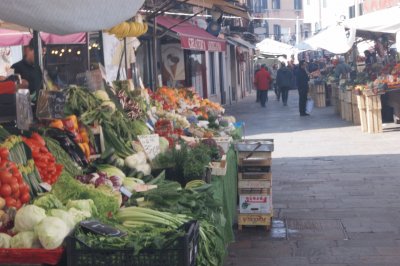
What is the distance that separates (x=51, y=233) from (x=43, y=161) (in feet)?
4.52

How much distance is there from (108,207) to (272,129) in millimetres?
16174

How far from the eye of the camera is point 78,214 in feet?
14.5

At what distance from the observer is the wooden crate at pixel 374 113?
17.7 m

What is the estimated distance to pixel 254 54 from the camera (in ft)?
208

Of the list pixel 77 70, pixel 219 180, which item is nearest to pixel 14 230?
pixel 219 180

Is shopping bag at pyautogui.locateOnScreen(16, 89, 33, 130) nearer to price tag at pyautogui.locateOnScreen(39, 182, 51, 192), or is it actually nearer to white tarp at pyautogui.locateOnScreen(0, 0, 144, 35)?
price tag at pyautogui.locateOnScreen(39, 182, 51, 192)

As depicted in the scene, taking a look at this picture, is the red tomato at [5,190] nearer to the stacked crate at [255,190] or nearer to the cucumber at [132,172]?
the cucumber at [132,172]

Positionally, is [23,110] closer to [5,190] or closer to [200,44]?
[5,190]

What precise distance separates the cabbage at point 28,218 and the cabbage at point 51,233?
0.40ft

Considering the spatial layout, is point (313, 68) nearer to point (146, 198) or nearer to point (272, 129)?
point (272, 129)

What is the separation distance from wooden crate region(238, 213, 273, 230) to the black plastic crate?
15.2 feet

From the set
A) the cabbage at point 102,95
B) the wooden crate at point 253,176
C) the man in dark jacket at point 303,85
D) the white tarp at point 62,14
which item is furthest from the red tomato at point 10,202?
the man in dark jacket at point 303,85

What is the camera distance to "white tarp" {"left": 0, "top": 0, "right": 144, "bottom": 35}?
399 cm

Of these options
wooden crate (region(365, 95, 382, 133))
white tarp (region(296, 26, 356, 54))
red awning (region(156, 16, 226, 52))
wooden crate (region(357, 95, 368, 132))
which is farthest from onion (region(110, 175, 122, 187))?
white tarp (region(296, 26, 356, 54))
